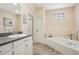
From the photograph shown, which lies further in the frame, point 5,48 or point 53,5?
point 53,5

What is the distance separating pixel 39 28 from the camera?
88.3 inches

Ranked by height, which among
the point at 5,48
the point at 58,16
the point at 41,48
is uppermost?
the point at 58,16

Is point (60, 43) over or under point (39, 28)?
under

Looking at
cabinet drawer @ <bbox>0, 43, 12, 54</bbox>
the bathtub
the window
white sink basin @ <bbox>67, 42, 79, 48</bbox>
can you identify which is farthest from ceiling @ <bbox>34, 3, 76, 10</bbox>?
cabinet drawer @ <bbox>0, 43, 12, 54</bbox>

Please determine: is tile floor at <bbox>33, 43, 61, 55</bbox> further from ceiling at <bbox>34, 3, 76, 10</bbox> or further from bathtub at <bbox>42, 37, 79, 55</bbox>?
ceiling at <bbox>34, 3, 76, 10</bbox>

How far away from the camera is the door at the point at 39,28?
87.3 inches

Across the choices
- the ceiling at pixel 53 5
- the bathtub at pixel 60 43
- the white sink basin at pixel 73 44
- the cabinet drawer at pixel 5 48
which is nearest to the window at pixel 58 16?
the ceiling at pixel 53 5

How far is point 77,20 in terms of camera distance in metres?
2.12

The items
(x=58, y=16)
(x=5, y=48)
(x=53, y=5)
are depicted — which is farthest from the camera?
(x=58, y=16)

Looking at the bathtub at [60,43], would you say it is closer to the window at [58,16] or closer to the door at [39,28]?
the door at [39,28]

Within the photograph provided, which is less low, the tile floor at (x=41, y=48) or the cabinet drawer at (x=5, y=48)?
the cabinet drawer at (x=5, y=48)

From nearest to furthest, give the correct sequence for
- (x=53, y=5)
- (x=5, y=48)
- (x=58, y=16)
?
(x=5, y=48)
(x=53, y=5)
(x=58, y=16)

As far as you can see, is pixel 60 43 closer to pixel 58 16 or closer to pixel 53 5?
pixel 58 16

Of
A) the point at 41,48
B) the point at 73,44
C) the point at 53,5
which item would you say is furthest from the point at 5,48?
the point at 73,44
